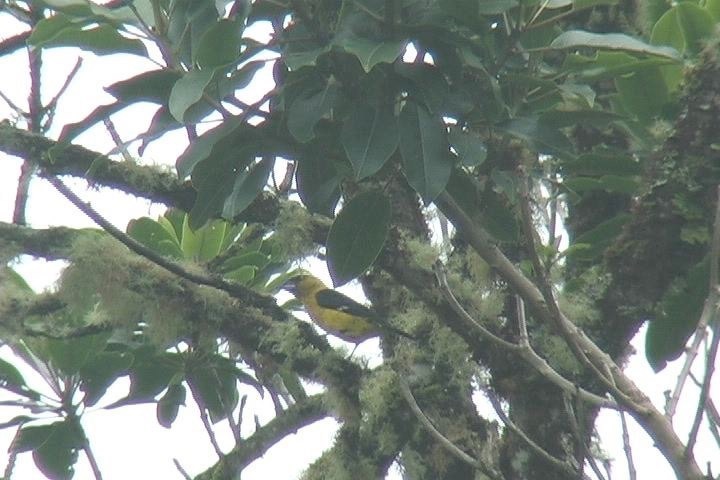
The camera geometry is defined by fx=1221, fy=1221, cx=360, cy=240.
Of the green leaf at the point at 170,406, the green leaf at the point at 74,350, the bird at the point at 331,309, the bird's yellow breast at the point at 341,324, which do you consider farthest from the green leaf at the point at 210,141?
the bird's yellow breast at the point at 341,324

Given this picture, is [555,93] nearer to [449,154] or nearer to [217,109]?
[449,154]

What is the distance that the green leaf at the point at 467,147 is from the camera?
1.94 meters

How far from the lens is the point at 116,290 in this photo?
270 centimetres

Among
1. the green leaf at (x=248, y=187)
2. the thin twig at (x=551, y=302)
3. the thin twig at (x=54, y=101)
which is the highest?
the thin twig at (x=54, y=101)

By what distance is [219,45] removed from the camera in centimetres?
189

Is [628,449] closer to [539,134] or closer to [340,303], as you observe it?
[539,134]

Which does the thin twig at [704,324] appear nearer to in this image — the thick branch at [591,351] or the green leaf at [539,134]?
the thick branch at [591,351]

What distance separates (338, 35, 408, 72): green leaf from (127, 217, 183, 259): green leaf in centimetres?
131

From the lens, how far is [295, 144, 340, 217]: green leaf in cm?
216

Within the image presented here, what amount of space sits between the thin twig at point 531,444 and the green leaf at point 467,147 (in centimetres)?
43

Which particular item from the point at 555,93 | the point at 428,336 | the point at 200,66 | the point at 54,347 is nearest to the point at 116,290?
the point at 54,347

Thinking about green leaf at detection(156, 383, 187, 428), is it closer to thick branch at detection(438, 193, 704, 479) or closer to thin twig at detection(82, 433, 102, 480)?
thin twig at detection(82, 433, 102, 480)

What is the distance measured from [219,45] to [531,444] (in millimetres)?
799

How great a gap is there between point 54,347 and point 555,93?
1.53 metres
